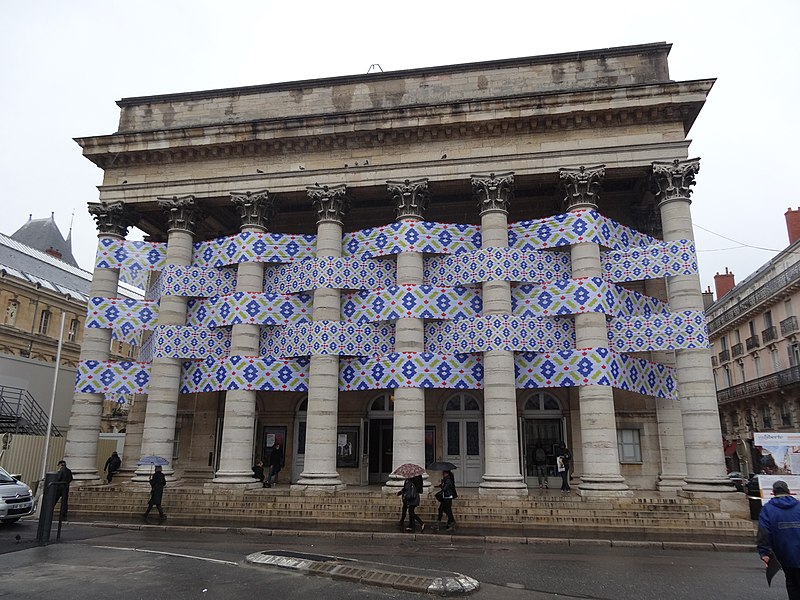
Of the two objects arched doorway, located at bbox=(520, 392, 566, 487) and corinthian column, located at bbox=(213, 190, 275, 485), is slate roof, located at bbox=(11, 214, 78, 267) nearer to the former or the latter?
corinthian column, located at bbox=(213, 190, 275, 485)

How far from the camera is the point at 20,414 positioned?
26.8 metres

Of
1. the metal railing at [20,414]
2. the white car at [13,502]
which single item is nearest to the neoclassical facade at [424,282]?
the metal railing at [20,414]

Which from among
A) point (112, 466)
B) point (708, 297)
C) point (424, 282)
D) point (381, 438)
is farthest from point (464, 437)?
point (708, 297)

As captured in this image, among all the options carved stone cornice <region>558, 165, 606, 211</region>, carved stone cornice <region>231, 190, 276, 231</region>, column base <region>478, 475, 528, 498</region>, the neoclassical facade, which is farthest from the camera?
carved stone cornice <region>231, 190, 276, 231</region>

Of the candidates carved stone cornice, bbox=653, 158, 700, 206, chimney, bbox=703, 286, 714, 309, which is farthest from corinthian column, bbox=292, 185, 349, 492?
chimney, bbox=703, 286, 714, 309

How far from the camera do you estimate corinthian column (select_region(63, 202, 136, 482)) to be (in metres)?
22.2

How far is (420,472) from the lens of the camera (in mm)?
16172

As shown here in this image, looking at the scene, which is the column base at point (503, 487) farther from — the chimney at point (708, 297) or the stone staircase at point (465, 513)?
the chimney at point (708, 297)

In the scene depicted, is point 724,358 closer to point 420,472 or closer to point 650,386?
point 650,386

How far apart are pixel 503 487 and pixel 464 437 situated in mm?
5030

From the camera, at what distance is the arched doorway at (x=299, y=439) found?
25055 mm

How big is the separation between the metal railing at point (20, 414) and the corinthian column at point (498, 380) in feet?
63.7

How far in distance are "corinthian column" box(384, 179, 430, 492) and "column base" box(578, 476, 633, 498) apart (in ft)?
17.9

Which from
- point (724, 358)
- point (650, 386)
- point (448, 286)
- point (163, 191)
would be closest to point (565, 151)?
point (448, 286)
